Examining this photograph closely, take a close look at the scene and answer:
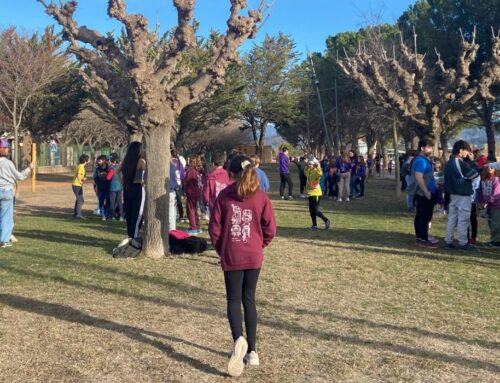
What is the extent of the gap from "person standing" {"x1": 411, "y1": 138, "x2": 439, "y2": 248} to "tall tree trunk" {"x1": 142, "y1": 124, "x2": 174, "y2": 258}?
4043 millimetres

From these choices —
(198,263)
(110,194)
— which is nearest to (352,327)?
(198,263)

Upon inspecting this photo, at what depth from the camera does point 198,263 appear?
8352mm

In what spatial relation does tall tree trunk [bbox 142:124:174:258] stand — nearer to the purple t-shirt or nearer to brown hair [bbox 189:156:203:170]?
brown hair [bbox 189:156:203:170]

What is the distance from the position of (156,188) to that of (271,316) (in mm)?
3609

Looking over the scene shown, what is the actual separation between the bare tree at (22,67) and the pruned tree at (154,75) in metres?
22.4

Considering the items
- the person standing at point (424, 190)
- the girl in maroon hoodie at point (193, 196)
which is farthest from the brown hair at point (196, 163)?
the person standing at point (424, 190)

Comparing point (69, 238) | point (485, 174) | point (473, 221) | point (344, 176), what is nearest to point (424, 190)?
point (485, 174)

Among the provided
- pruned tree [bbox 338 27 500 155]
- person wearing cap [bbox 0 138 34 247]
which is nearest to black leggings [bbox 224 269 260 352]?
person wearing cap [bbox 0 138 34 247]

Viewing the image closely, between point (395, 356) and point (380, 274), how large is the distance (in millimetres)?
3080

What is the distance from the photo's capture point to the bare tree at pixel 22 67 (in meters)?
30.5

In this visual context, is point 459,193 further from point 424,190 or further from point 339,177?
point 339,177

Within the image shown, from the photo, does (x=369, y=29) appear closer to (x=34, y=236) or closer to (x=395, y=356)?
(x=34, y=236)

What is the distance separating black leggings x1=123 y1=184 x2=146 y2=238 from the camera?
942cm

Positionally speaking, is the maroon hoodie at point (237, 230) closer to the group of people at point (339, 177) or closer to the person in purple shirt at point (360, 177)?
the group of people at point (339, 177)
